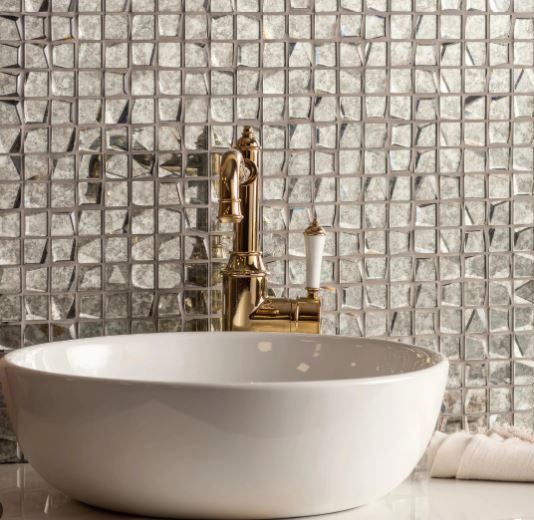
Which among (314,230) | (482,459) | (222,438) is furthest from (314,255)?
(222,438)

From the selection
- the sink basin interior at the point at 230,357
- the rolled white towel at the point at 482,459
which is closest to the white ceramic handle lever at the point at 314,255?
the sink basin interior at the point at 230,357

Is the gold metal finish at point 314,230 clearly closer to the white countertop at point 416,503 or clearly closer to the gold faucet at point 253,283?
the gold faucet at point 253,283

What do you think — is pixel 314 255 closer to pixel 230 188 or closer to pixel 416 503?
pixel 230 188

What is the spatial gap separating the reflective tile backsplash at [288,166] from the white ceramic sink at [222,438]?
0.35m

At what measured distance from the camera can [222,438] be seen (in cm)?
66

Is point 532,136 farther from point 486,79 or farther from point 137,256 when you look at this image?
point 137,256

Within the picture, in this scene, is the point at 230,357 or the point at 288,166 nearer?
the point at 230,357

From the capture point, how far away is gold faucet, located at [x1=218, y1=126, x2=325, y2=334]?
3.38 feet

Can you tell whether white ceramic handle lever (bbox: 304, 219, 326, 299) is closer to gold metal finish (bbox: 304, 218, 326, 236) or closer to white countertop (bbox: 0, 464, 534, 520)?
gold metal finish (bbox: 304, 218, 326, 236)

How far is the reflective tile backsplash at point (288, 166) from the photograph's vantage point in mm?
1084

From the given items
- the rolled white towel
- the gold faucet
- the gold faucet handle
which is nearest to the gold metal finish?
the gold faucet

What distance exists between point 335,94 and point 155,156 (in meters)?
0.24

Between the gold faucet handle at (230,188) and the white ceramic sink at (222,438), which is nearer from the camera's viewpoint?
the white ceramic sink at (222,438)

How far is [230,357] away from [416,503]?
26 cm
